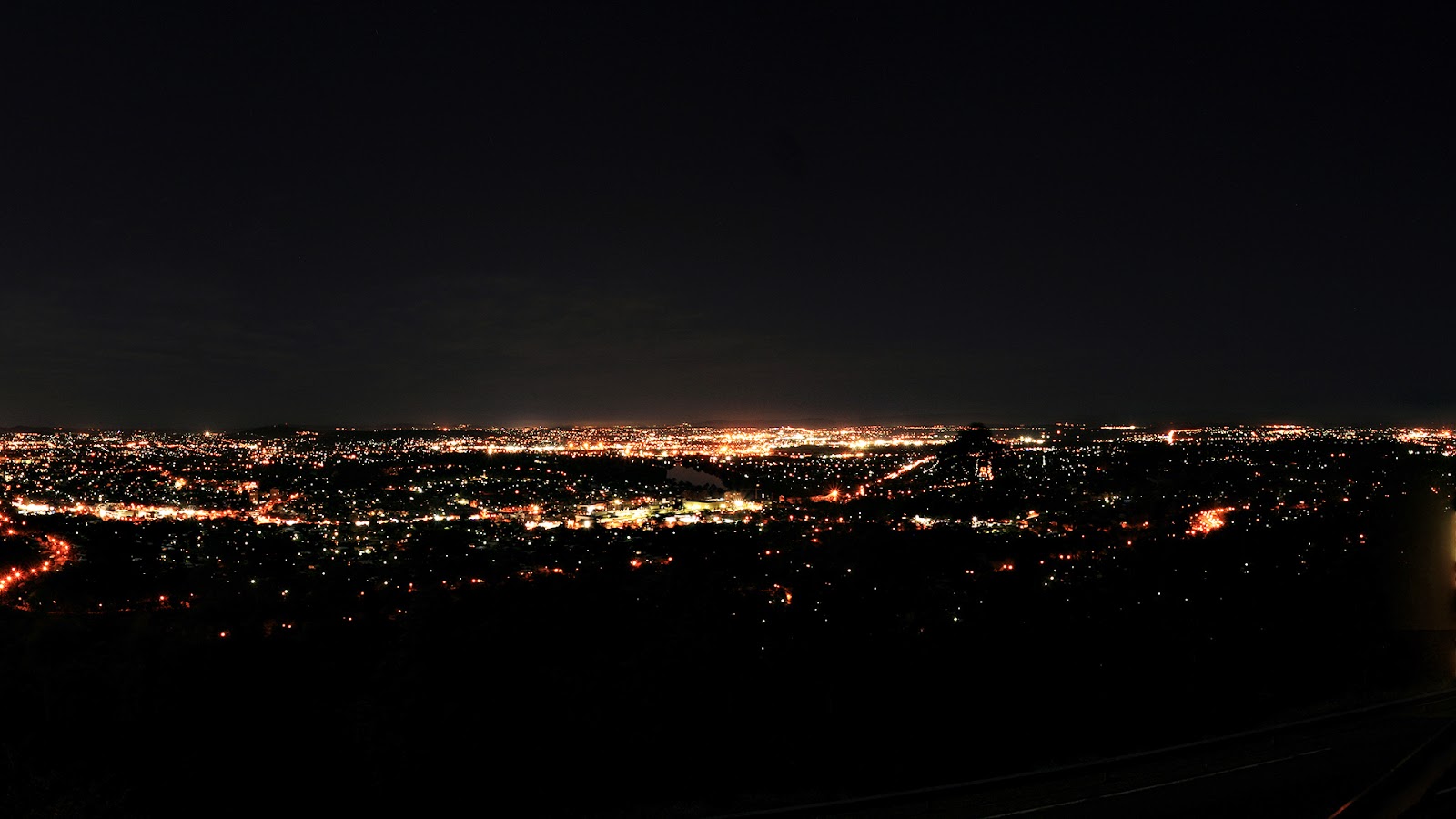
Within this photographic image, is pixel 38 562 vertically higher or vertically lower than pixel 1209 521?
lower

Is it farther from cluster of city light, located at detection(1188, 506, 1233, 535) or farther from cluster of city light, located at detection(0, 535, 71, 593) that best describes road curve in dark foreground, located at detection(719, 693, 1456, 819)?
cluster of city light, located at detection(0, 535, 71, 593)

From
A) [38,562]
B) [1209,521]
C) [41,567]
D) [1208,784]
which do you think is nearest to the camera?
[1208,784]

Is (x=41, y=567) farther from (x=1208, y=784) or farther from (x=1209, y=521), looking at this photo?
(x=1209, y=521)

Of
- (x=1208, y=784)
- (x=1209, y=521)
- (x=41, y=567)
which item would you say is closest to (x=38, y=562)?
(x=41, y=567)

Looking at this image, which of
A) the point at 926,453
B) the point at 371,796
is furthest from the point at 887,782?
the point at 926,453

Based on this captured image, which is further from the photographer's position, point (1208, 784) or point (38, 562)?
point (38, 562)

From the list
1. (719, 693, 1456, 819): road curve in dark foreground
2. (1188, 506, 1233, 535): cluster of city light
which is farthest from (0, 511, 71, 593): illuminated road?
(1188, 506, 1233, 535): cluster of city light

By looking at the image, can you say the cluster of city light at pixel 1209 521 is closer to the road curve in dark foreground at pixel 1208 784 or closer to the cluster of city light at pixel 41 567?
the road curve in dark foreground at pixel 1208 784

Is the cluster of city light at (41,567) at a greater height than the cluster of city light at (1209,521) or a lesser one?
lesser

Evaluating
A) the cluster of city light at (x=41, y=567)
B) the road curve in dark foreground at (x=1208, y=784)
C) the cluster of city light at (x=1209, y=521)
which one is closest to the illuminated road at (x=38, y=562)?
the cluster of city light at (x=41, y=567)

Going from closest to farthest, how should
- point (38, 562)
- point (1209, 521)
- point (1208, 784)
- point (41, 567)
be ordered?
point (1208, 784) → point (41, 567) → point (38, 562) → point (1209, 521)
